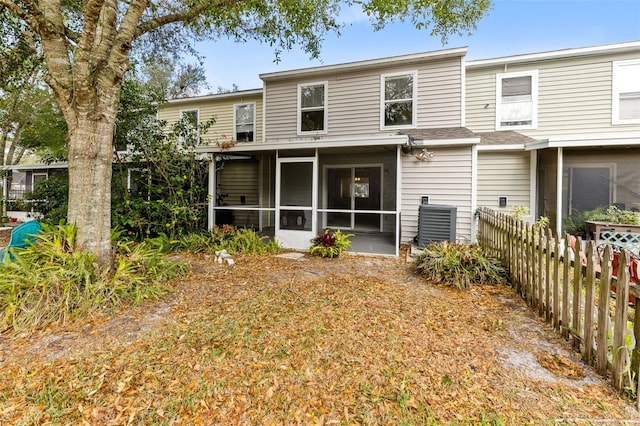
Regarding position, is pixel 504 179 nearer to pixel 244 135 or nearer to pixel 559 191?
pixel 559 191

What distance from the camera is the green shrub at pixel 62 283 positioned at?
3319mm

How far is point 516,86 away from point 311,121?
611 centimetres

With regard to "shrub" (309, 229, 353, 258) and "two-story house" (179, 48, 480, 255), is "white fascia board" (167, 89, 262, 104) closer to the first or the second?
"two-story house" (179, 48, 480, 255)

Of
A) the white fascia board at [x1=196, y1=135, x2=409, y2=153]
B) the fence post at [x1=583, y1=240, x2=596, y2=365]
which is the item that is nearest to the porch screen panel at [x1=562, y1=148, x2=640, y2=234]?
the white fascia board at [x1=196, y1=135, x2=409, y2=153]

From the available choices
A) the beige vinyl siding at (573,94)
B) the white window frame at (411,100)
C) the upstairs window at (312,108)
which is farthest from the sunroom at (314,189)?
the beige vinyl siding at (573,94)

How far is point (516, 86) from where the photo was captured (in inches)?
344

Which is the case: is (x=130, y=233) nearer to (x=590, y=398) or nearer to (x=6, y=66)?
(x=6, y=66)

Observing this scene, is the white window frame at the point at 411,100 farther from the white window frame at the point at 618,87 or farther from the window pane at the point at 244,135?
the window pane at the point at 244,135

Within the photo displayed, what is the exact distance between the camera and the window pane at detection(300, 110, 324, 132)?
9703 millimetres

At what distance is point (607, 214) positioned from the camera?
23.5 feet

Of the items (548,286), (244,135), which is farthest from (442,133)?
(244,135)

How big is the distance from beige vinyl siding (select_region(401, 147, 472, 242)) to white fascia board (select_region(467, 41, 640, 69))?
10.7 feet

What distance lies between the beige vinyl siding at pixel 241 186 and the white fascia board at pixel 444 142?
18.8 ft

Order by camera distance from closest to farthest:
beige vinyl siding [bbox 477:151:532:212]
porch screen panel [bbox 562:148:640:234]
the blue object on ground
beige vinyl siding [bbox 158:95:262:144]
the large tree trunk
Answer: the large tree trunk < the blue object on ground < porch screen panel [bbox 562:148:640:234] < beige vinyl siding [bbox 477:151:532:212] < beige vinyl siding [bbox 158:95:262:144]
